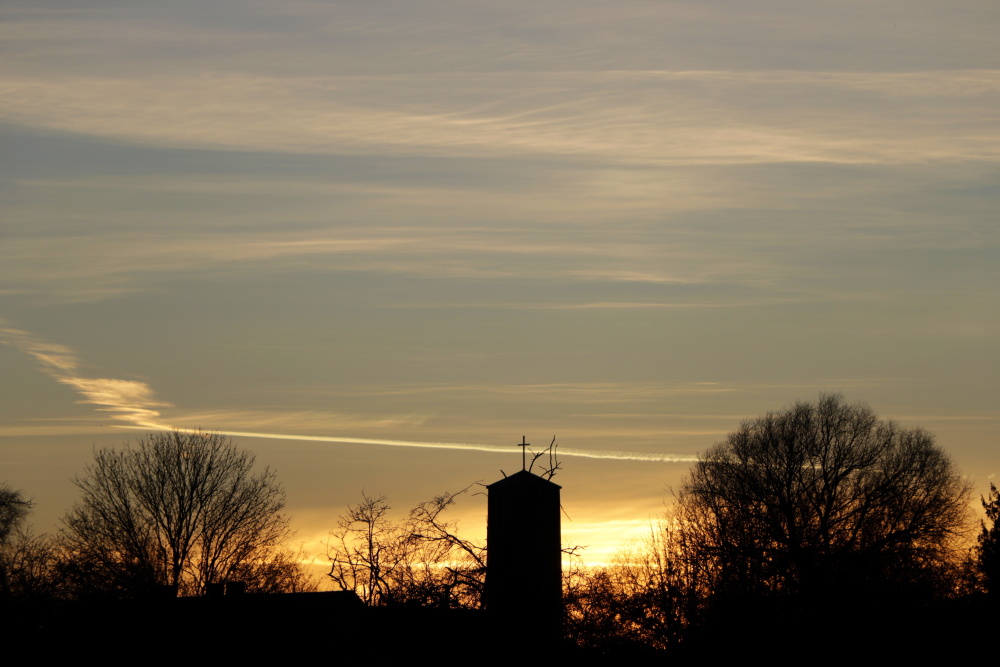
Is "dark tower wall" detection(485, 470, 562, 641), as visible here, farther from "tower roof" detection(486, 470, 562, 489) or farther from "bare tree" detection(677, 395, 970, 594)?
"bare tree" detection(677, 395, 970, 594)

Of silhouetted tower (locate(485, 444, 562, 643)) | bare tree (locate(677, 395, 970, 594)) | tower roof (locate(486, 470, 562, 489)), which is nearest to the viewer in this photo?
silhouetted tower (locate(485, 444, 562, 643))

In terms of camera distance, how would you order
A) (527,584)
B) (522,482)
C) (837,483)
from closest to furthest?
(527,584) < (522,482) < (837,483)

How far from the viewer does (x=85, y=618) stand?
2202 centimetres

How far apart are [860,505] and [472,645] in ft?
149

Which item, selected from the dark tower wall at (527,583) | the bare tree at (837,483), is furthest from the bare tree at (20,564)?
the bare tree at (837,483)

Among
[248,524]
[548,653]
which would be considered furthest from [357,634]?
[248,524]

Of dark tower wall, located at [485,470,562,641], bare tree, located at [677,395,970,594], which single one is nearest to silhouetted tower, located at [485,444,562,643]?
dark tower wall, located at [485,470,562,641]

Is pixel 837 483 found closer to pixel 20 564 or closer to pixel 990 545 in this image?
pixel 990 545

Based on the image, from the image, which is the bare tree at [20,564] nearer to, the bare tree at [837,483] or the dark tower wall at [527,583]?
the dark tower wall at [527,583]

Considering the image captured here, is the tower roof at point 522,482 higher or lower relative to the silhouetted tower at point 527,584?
higher

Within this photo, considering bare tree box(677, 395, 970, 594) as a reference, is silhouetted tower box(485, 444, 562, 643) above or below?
below

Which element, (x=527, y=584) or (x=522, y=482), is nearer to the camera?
(x=527, y=584)

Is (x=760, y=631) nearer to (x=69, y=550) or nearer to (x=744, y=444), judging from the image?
(x=69, y=550)

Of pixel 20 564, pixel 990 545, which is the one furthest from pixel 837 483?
pixel 20 564
